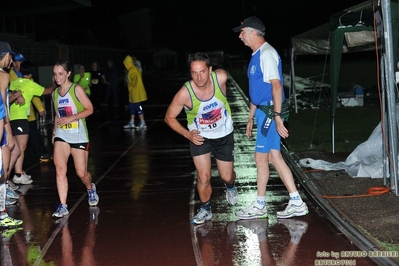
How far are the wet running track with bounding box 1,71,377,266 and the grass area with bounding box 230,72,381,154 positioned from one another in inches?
81.5

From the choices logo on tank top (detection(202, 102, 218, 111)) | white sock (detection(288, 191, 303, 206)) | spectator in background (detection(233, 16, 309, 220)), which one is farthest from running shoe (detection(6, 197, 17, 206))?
white sock (detection(288, 191, 303, 206))

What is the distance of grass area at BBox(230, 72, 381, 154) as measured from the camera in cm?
1406

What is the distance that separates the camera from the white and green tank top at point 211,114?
7.70 metres

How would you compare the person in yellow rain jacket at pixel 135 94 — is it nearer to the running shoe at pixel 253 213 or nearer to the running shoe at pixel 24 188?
the running shoe at pixel 24 188

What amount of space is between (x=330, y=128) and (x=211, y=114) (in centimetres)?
979

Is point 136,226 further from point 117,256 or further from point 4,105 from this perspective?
point 4,105

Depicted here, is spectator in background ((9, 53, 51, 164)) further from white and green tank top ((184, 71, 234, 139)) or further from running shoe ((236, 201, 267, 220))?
running shoe ((236, 201, 267, 220))

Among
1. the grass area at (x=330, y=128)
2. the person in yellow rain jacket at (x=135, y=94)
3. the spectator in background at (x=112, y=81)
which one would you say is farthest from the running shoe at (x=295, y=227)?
the spectator in background at (x=112, y=81)

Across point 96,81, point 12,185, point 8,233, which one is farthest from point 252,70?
point 96,81

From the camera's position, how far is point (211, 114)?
7785mm

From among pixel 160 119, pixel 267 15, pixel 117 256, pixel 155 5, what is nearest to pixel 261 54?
pixel 117 256

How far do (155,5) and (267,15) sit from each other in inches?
1246

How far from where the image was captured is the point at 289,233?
7461mm

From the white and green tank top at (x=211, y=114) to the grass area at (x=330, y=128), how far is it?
5.71 m
